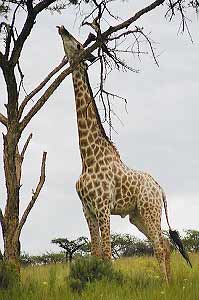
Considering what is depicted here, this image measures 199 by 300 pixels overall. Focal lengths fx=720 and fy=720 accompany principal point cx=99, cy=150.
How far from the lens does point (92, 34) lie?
1051 cm

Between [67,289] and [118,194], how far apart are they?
70.3 inches

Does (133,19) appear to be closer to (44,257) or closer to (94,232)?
(94,232)

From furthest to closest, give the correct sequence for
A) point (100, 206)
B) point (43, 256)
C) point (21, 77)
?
point (43, 256) < point (21, 77) < point (100, 206)

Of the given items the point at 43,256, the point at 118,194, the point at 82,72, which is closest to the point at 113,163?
the point at 118,194

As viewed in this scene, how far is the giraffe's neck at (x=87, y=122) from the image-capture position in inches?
392

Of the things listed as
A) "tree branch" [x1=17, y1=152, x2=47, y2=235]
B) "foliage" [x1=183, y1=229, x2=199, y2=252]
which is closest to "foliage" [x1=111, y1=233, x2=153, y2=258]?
→ "foliage" [x1=183, y1=229, x2=199, y2=252]

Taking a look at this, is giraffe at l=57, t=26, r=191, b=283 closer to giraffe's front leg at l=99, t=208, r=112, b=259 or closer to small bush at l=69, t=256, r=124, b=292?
giraffe's front leg at l=99, t=208, r=112, b=259

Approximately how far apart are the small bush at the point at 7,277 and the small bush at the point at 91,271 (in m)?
0.71

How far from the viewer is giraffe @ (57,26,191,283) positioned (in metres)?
9.51

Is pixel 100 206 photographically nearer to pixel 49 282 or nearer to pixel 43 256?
pixel 49 282

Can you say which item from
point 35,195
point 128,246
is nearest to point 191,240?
point 128,246

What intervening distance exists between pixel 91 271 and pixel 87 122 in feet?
6.96

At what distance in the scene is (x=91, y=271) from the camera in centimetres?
933

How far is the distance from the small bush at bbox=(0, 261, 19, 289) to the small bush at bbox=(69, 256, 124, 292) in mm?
715
